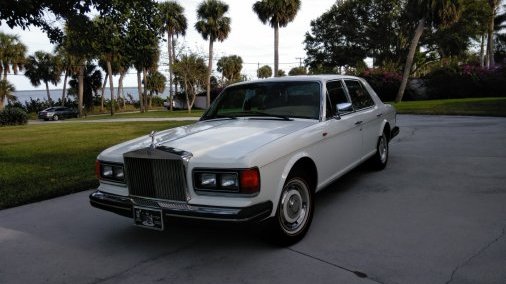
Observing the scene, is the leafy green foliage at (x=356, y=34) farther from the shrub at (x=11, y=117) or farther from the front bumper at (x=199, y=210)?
the front bumper at (x=199, y=210)

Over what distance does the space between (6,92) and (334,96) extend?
2024 inches

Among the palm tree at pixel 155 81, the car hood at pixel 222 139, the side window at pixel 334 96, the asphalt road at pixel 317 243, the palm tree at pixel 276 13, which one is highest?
the palm tree at pixel 276 13

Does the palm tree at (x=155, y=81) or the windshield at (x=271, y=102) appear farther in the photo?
the palm tree at (x=155, y=81)

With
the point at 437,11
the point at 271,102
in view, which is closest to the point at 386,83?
the point at 437,11

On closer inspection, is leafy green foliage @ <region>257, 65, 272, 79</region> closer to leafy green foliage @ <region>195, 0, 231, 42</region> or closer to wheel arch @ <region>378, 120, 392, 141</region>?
leafy green foliage @ <region>195, 0, 231, 42</region>

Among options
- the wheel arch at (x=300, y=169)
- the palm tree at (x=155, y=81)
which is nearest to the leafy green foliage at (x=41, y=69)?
the palm tree at (x=155, y=81)

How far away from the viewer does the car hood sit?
3252mm

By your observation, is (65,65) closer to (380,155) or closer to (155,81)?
(155,81)

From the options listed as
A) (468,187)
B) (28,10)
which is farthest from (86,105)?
(468,187)

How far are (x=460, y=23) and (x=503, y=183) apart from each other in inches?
1342

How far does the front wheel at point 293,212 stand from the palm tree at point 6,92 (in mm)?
50812

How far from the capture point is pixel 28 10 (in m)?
6.11

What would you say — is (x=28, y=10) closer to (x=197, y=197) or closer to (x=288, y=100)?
(x=288, y=100)

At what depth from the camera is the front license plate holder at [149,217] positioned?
3312 millimetres
